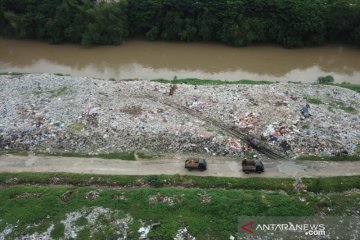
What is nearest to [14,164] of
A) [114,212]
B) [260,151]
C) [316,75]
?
[114,212]

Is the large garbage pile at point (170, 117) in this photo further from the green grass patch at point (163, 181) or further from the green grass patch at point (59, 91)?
the green grass patch at point (163, 181)

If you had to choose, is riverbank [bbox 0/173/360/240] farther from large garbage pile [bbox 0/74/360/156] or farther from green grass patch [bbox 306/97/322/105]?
green grass patch [bbox 306/97/322/105]

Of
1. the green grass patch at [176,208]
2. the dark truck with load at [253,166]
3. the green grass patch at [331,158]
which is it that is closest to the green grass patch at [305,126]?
the green grass patch at [331,158]

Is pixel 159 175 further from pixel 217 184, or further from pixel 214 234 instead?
pixel 214 234

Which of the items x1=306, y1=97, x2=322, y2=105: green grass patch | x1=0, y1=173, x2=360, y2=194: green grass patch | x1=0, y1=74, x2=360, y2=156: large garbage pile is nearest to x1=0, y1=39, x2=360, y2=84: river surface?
x1=0, y1=74, x2=360, y2=156: large garbage pile

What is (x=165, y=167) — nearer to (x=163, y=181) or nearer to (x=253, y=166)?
(x=163, y=181)

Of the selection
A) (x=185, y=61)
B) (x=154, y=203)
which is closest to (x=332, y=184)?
(x=154, y=203)

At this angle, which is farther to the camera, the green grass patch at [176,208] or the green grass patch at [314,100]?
the green grass patch at [314,100]
